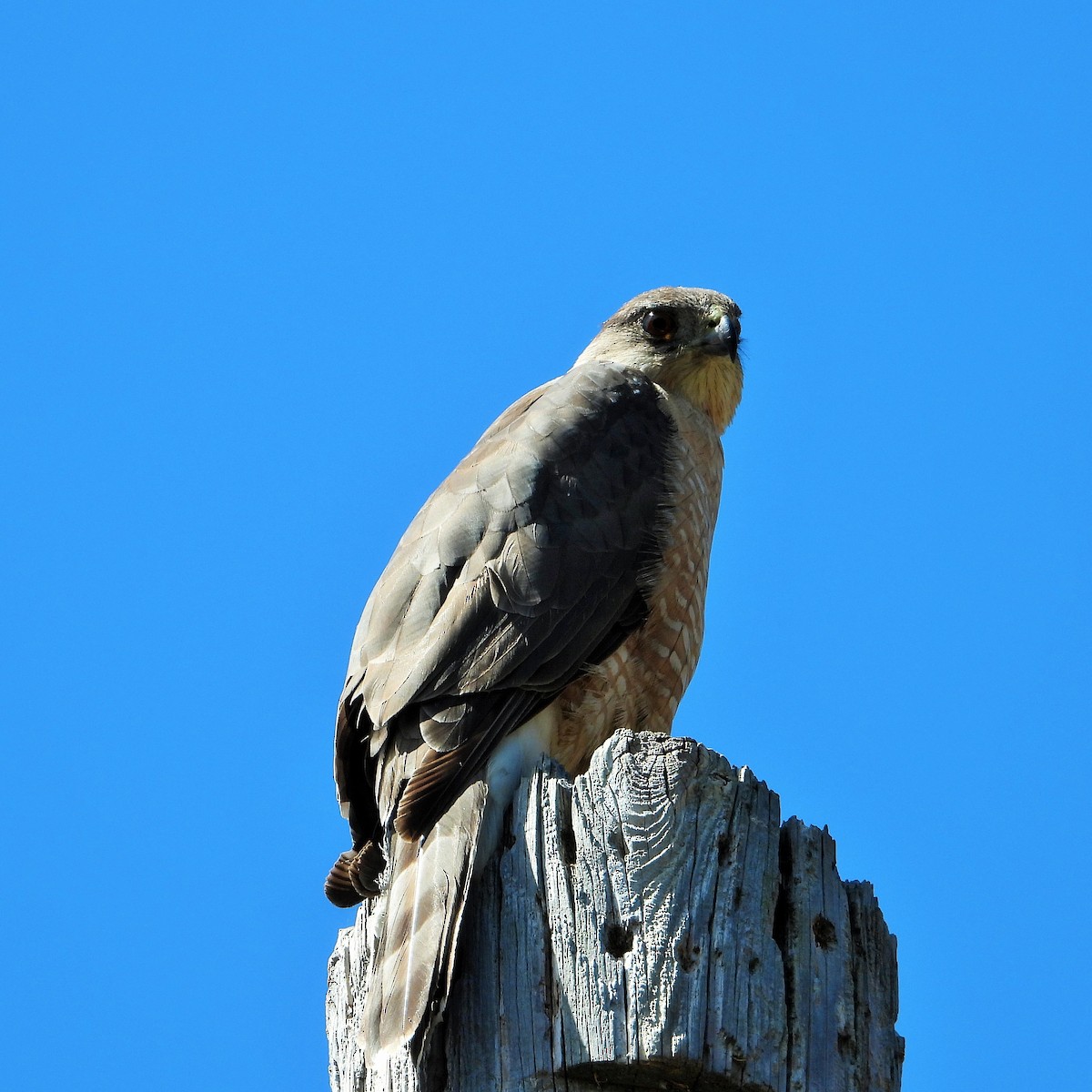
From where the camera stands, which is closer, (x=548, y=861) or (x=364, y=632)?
(x=548, y=861)

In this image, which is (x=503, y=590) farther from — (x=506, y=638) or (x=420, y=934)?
(x=420, y=934)

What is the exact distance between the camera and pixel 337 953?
3.83 m

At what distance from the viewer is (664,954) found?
3088mm

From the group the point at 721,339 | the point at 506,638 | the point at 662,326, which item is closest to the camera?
the point at 506,638

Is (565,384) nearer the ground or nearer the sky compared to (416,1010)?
nearer the sky

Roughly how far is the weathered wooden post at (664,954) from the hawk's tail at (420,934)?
0.18ft

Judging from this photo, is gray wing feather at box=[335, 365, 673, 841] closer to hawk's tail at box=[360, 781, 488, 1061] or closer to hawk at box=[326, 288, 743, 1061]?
hawk at box=[326, 288, 743, 1061]

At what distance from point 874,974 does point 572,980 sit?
2.36ft

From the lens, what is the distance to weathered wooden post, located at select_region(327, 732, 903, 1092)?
9.98 ft

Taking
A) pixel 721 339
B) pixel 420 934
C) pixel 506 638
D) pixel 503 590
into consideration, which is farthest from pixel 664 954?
pixel 721 339

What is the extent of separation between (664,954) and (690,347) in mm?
3424

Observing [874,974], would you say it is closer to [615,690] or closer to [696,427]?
[615,690]

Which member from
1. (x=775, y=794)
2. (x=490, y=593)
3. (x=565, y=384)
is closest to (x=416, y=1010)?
(x=775, y=794)

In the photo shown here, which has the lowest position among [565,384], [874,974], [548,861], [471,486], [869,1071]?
[869,1071]
